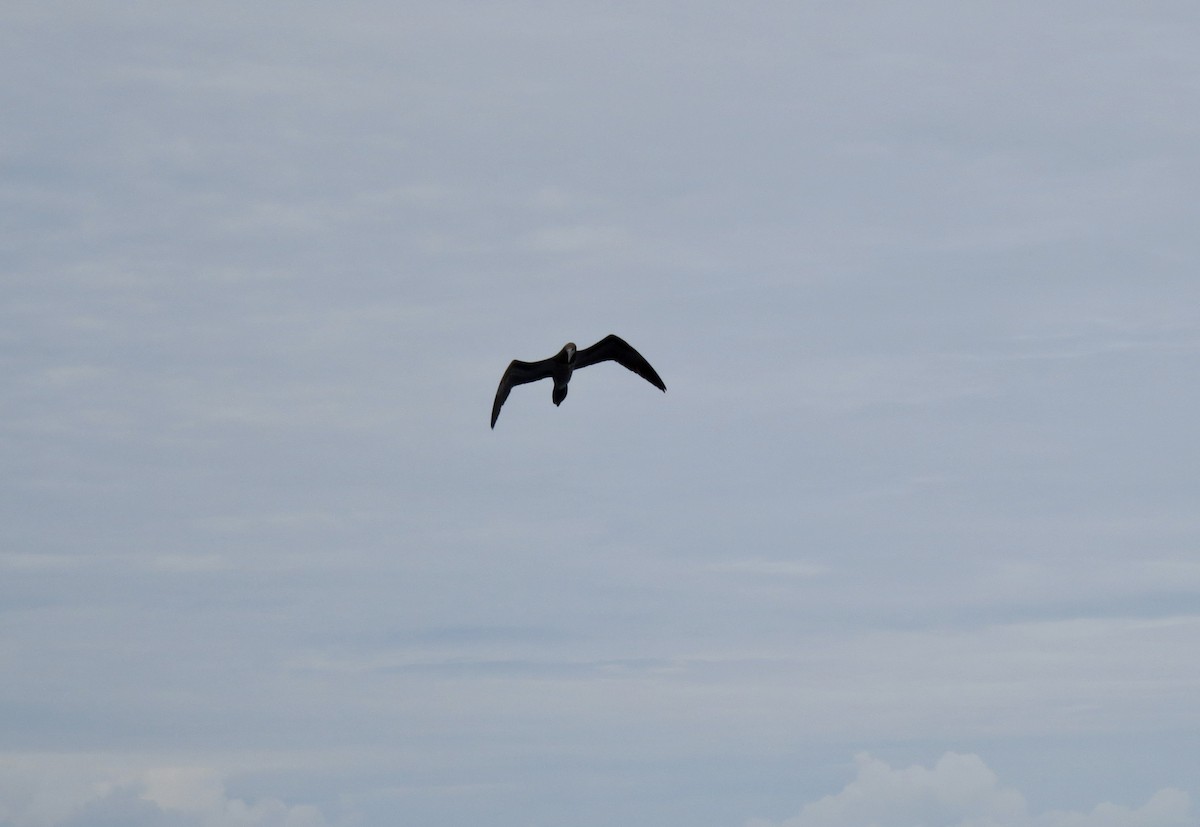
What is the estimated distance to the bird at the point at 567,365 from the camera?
87.3 meters

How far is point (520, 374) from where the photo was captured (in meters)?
88.1

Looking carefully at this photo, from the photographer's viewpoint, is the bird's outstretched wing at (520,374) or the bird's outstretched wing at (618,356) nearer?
the bird's outstretched wing at (520,374)

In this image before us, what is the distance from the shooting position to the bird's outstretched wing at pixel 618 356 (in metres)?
90.6

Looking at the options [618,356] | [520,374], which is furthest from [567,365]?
[618,356]

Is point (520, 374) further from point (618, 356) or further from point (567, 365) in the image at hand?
point (618, 356)

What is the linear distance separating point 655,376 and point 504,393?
7916 mm

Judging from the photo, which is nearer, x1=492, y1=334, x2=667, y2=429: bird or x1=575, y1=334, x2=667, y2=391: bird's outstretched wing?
x1=492, y1=334, x2=667, y2=429: bird

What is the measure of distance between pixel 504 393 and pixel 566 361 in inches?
120

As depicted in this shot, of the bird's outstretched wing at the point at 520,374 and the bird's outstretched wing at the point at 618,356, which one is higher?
the bird's outstretched wing at the point at 618,356

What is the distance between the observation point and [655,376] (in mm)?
91438

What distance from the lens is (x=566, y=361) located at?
287ft

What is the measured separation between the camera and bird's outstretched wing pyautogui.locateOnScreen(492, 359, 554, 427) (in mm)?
86812

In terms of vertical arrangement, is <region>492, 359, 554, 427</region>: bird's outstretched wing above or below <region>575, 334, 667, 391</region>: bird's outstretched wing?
below

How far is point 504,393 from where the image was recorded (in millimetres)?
87312
